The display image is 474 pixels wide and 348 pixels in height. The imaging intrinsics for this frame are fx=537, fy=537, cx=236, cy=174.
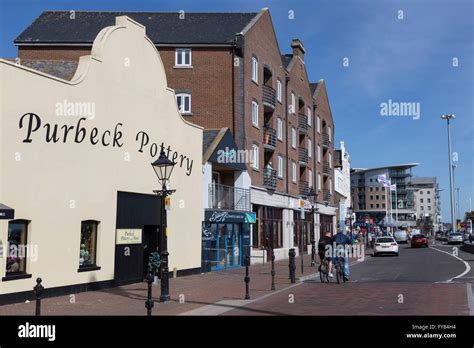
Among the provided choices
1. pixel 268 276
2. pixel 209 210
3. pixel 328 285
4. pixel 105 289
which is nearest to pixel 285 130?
pixel 209 210

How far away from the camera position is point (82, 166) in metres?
16.1

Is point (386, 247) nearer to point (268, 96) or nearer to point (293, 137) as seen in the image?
point (293, 137)

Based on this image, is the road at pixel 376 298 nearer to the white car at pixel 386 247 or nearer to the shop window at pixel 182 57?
the shop window at pixel 182 57

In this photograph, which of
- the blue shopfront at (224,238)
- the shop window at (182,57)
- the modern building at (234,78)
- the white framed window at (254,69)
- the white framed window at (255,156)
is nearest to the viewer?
the blue shopfront at (224,238)

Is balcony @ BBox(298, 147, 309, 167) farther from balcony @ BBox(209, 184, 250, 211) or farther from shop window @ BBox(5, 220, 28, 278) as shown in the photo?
shop window @ BBox(5, 220, 28, 278)

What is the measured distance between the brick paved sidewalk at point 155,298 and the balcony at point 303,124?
79.6ft

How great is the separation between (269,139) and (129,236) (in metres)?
18.1

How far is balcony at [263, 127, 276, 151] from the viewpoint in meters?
34.5

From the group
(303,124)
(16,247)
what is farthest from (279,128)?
(16,247)

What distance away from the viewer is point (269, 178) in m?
34.7

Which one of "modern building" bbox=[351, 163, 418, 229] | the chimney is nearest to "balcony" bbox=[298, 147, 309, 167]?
the chimney

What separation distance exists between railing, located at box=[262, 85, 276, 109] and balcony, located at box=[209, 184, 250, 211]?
726cm

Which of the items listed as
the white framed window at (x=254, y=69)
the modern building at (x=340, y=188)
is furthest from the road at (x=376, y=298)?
the modern building at (x=340, y=188)

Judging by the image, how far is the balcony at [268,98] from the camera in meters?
34.2
